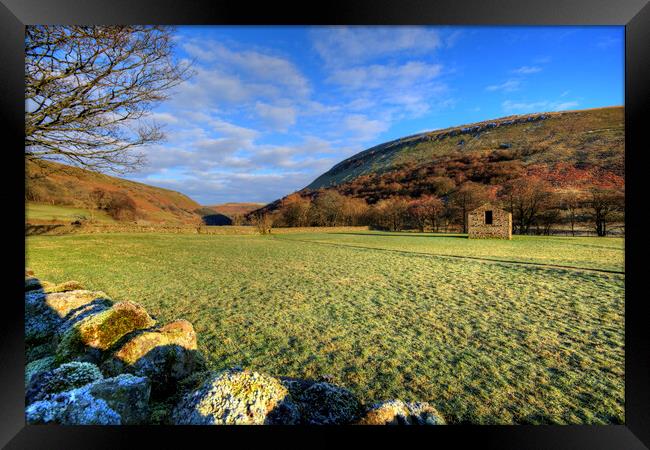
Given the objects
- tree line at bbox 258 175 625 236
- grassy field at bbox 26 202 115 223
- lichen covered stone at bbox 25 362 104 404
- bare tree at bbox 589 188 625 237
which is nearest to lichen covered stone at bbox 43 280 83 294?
grassy field at bbox 26 202 115 223

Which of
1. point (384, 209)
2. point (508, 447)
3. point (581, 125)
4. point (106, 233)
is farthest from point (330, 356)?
point (581, 125)

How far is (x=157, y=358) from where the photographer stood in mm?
2123

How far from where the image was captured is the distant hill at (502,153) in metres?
37.0

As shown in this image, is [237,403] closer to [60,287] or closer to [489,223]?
[60,287]

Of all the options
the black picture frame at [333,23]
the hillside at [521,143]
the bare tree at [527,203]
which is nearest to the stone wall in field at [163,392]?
the black picture frame at [333,23]

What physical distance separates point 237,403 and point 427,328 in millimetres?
3000

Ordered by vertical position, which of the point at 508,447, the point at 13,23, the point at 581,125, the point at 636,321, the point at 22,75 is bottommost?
the point at 508,447

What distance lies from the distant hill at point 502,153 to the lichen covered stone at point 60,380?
3574 centimetres

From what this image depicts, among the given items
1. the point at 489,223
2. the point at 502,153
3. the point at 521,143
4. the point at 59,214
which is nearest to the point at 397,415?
the point at 59,214

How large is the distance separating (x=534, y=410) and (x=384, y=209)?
121 ft

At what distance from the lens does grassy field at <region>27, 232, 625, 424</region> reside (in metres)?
2.38

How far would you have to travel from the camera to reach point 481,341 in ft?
11.2

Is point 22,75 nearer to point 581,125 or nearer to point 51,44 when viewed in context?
point 51,44

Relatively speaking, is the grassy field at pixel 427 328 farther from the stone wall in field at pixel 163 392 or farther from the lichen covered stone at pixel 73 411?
the lichen covered stone at pixel 73 411
